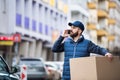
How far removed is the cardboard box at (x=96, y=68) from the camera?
8.78m

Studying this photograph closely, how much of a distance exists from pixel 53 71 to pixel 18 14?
41.8 feet

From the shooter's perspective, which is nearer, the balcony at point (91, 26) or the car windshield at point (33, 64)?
the car windshield at point (33, 64)

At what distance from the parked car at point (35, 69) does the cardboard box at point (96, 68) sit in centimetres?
2018

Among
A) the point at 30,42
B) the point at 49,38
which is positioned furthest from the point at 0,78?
the point at 49,38

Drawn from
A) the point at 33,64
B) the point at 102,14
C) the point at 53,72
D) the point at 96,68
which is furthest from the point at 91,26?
the point at 96,68

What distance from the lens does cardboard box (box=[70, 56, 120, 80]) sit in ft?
28.8

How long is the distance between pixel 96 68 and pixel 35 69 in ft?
68.3

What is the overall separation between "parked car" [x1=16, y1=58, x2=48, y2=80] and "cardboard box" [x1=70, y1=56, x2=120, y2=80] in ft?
66.2

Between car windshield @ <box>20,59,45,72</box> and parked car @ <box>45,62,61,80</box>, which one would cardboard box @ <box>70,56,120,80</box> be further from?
parked car @ <box>45,62,61,80</box>

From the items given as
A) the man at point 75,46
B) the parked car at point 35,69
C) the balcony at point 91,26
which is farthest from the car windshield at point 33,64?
the balcony at point 91,26

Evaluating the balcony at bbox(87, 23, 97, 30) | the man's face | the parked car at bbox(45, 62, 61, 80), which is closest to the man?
the man's face

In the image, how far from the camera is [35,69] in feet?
96.8

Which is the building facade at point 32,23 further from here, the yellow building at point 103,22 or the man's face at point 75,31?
the man's face at point 75,31

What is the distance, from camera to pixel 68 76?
977 centimetres
